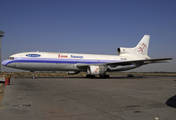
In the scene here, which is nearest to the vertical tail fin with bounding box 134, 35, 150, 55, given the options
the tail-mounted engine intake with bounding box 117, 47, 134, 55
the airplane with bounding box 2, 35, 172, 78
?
the tail-mounted engine intake with bounding box 117, 47, 134, 55

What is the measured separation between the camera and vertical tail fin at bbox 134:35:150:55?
37.4m

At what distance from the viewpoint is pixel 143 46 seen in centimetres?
3794

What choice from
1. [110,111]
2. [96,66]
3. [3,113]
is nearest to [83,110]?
[110,111]

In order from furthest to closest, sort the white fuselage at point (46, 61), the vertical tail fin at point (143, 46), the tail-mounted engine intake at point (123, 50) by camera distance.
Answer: the vertical tail fin at point (143, 46) → the tail-mounted engine intake at point (123, 50) → the white fuselage at point (46, 61)

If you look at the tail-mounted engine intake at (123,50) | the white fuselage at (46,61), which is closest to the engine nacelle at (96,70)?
the white fuselage at (46,61)

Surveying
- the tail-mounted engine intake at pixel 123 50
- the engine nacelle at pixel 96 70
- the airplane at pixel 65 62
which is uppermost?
the tail-mounted engine intake at pixel 123 50

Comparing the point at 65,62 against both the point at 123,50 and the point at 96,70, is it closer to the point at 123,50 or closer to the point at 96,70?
the point at 96,70

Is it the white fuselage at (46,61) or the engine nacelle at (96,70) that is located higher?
the white fuselage at (46,61)

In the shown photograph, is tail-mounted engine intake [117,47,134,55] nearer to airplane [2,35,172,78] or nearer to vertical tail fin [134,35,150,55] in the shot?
vertical tail fin [134,35,150,55]

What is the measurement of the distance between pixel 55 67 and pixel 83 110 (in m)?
22.3

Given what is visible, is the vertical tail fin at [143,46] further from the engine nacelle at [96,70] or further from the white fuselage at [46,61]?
the engine nacelle at [96,70]

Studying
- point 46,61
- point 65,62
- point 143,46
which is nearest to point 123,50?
point 143,46

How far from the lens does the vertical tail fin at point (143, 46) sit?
3741 cm

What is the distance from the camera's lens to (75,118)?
510 cm
